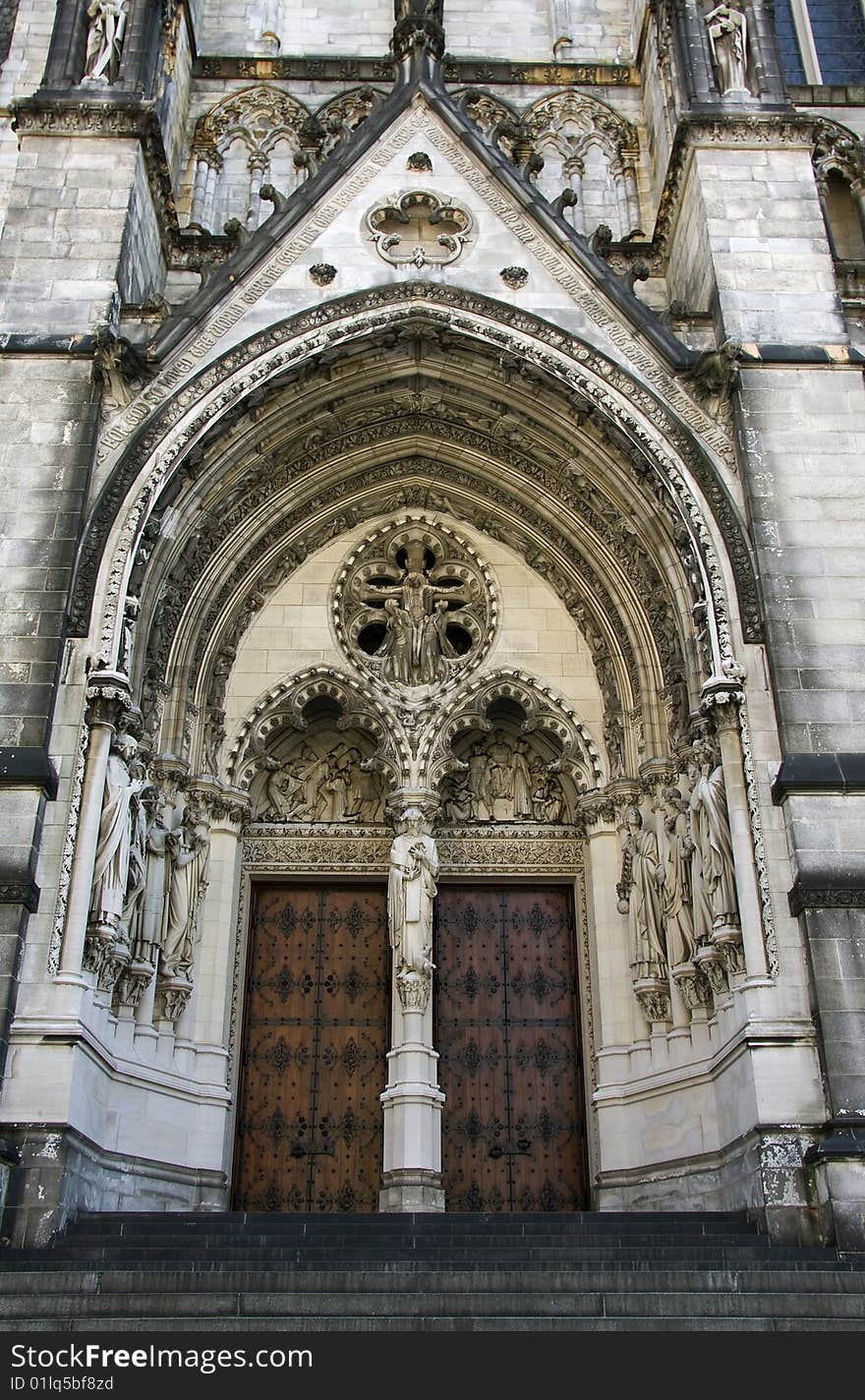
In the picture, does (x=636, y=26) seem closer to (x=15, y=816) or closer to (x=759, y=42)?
(x=759, y=42)

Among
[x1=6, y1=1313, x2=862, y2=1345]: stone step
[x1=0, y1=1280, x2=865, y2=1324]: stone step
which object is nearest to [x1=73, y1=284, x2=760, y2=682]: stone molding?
[x1=0, y1=1280, x2=865, y2=1324]: stone step

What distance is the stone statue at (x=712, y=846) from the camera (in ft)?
32.5

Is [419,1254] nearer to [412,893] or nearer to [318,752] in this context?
[412,893]

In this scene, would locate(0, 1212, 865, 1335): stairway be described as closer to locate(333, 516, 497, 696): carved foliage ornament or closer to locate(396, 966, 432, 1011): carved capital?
locate(396, 966, 432, 1011): carved capital

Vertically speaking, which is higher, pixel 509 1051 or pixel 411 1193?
pixel 509 1051

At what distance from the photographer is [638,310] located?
12.0 meters

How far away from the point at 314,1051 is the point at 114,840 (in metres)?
3.13

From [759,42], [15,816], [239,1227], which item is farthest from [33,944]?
[759,42]

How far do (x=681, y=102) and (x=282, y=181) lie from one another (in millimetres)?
4868

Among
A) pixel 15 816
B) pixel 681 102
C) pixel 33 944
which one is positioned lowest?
pixel 33 944

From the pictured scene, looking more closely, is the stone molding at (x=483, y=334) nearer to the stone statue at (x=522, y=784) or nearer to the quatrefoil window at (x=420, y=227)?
the quatrefoil window at (x=420, y=227)

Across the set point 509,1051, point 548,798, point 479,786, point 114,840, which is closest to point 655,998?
point 509,1051

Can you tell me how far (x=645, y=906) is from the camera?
11211 mm

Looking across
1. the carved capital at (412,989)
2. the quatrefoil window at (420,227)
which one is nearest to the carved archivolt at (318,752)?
the carved capital at (412,989)
